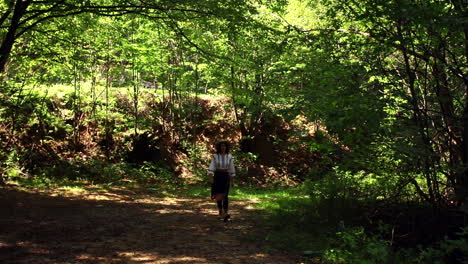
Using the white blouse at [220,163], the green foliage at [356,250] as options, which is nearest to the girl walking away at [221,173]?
the white blouse at [220,163]

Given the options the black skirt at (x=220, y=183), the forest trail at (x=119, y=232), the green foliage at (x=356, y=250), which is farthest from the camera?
the black skirt at (x=220, y=183)

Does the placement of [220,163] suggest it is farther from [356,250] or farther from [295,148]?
[356,250]

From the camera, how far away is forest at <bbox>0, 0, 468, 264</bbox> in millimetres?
5340

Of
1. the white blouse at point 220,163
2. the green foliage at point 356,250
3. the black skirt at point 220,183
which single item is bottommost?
the green foliage at point 356,250

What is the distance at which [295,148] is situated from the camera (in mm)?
8750

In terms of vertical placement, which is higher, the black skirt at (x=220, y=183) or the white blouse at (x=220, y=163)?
the white blouse at (x=220, y=163)

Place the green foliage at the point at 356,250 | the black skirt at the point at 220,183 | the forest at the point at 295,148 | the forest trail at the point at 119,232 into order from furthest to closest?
the black skirt at the point at 220,183 → the forest at the point at 295,148 → the forest trail at the point at 119,232 → the green foliage at the point at 356,250

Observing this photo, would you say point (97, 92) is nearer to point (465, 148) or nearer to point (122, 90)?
point (122, 90)

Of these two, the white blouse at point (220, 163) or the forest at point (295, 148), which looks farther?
Result: the white blouse at point (220, 163)

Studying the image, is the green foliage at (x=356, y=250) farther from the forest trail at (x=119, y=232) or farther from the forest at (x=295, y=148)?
the forest trail at (x=119, y=232)

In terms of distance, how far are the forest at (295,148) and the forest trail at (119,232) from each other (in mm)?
40

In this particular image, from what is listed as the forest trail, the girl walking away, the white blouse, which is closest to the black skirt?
the girl walking away

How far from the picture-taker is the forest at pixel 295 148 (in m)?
5.34

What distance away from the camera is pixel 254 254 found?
214 inches
